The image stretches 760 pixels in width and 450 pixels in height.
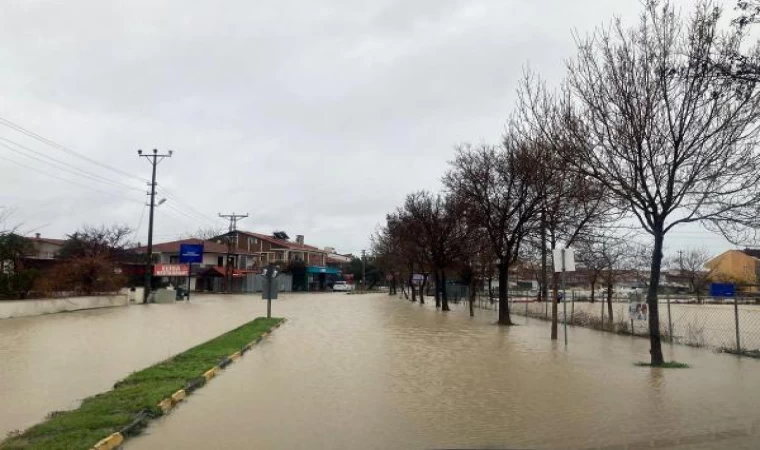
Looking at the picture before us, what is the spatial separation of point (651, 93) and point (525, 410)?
816cm

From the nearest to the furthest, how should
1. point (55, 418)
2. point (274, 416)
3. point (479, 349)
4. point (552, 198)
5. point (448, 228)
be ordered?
point (55, 418) < point (274, 416) < point (479, 349) < point (552, 198) < point (448, 228)

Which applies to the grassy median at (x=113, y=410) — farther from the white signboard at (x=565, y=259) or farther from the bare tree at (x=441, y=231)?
the bare tree at (x=441, y=231)

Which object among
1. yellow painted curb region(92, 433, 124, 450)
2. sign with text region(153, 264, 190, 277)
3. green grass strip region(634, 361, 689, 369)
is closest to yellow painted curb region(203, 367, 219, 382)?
yellow painted curb region(92, 433, 124, 450)

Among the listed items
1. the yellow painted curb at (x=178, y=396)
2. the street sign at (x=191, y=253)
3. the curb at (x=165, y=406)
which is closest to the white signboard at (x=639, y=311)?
the curb at (x=165, y=406)

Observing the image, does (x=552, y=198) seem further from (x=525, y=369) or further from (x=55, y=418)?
(x=55, y=418)

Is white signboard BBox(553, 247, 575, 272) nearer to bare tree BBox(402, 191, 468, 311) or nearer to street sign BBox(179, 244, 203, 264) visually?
bare tree BBox(402, 191, 468, 311)

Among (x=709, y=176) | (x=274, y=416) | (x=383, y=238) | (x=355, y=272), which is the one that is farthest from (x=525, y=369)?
(x=355, y=272)

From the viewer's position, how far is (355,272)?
12725cm

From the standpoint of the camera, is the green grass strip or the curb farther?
the green grass strip

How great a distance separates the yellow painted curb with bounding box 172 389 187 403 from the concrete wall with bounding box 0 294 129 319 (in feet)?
73.8

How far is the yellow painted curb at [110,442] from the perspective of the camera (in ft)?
21.6

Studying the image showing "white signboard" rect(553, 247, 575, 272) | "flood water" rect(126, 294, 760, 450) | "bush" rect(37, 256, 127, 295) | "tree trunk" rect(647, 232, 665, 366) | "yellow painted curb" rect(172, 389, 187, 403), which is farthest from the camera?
"bush" rect(37, 256, 127, 295)

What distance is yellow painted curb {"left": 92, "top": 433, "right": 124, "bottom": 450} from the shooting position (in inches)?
259

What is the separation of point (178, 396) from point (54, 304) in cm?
2756
